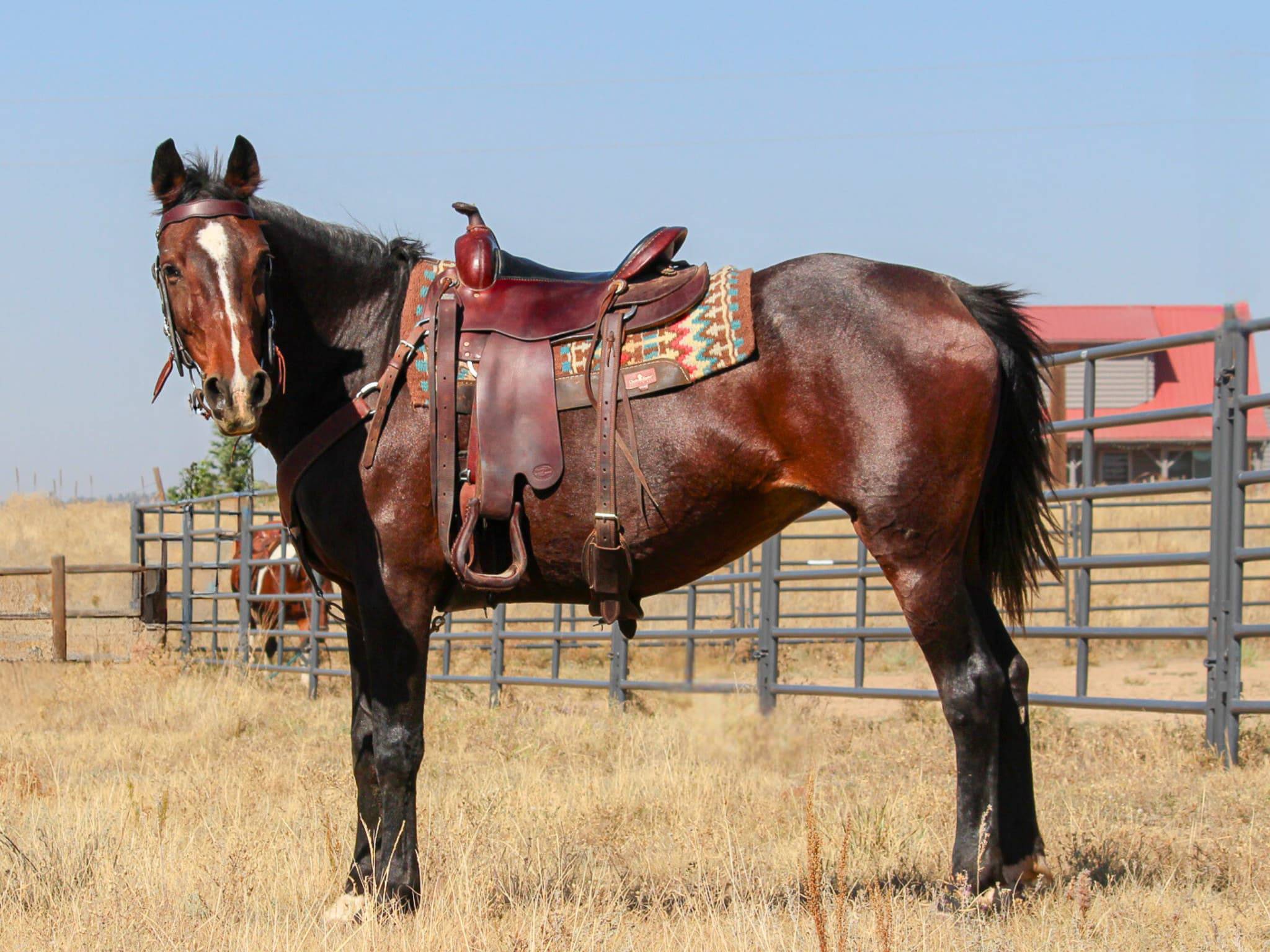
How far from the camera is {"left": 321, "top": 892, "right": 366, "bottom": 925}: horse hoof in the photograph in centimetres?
376

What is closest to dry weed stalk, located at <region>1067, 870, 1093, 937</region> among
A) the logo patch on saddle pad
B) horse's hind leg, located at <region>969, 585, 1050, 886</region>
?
horse's hind leg, located at <region>969, 585, 1050, 886</region>

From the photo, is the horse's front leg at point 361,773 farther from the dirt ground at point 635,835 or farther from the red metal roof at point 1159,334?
the red metal roof at point 1159,334

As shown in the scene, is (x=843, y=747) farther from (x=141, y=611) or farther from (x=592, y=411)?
(x=141, y=611)

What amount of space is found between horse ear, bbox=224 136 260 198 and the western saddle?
721 mm

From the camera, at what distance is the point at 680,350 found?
3.84 metres

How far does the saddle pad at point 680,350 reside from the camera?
12.5 feet

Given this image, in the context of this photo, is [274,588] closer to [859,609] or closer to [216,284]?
[859,609]

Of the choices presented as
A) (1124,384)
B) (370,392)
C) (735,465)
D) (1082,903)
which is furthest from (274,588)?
(1124,384)

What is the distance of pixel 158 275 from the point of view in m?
3.96

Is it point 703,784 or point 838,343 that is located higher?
point 838,343

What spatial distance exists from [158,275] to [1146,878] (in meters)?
3.64

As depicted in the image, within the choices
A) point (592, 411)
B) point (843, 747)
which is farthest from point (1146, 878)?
point (843, 747)

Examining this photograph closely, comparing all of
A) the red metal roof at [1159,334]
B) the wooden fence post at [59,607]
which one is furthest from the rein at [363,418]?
the red metal roof at [1159,334]

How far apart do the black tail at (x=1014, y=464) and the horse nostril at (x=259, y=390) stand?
82.6 inches
